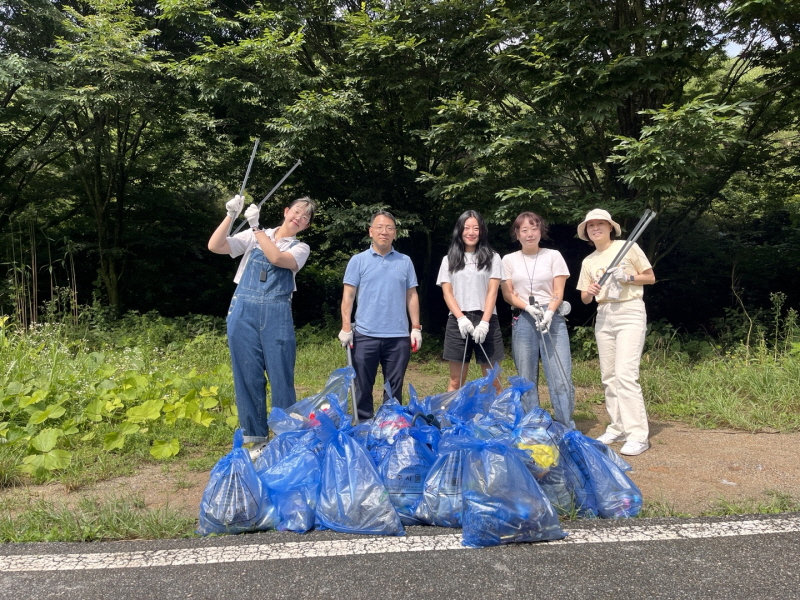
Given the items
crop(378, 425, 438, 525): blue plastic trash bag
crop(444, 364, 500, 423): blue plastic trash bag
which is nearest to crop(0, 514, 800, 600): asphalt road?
crop(378, 425, 438, 525): blue plastic trash bag

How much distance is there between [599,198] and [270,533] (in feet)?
18.6

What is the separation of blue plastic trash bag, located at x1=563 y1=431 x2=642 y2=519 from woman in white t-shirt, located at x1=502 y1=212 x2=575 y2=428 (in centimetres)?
109

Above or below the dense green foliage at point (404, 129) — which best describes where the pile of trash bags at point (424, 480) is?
below

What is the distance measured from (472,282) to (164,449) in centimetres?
233

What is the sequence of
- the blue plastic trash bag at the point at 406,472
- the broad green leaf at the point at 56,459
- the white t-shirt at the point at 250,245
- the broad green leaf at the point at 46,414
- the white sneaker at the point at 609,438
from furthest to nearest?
1. the white sneaker at the point at 609,438
2. the broad green leaf at the point at 46,414
3. the white t-shirt at the point at 250,245
4. the broad green leaf at the point at 56,459
5. the blue plastic trash bag at the point at 406,472

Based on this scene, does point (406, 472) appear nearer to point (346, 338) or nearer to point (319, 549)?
point (319, 549)

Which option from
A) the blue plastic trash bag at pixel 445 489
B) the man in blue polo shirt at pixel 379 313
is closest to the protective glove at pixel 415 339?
the man in blue polo shirt at pixel 379 313

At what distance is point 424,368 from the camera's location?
795 cm

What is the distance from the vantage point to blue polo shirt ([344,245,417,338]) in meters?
3.78

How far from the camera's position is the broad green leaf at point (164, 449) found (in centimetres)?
379

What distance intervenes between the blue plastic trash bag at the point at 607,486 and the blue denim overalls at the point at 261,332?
1.81 meters

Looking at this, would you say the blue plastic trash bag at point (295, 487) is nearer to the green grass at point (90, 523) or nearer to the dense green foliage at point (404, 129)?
the green grass at point (90, 523)

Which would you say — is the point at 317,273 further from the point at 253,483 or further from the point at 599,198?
the point at 253,483

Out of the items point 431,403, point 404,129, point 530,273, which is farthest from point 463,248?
point 404,129
